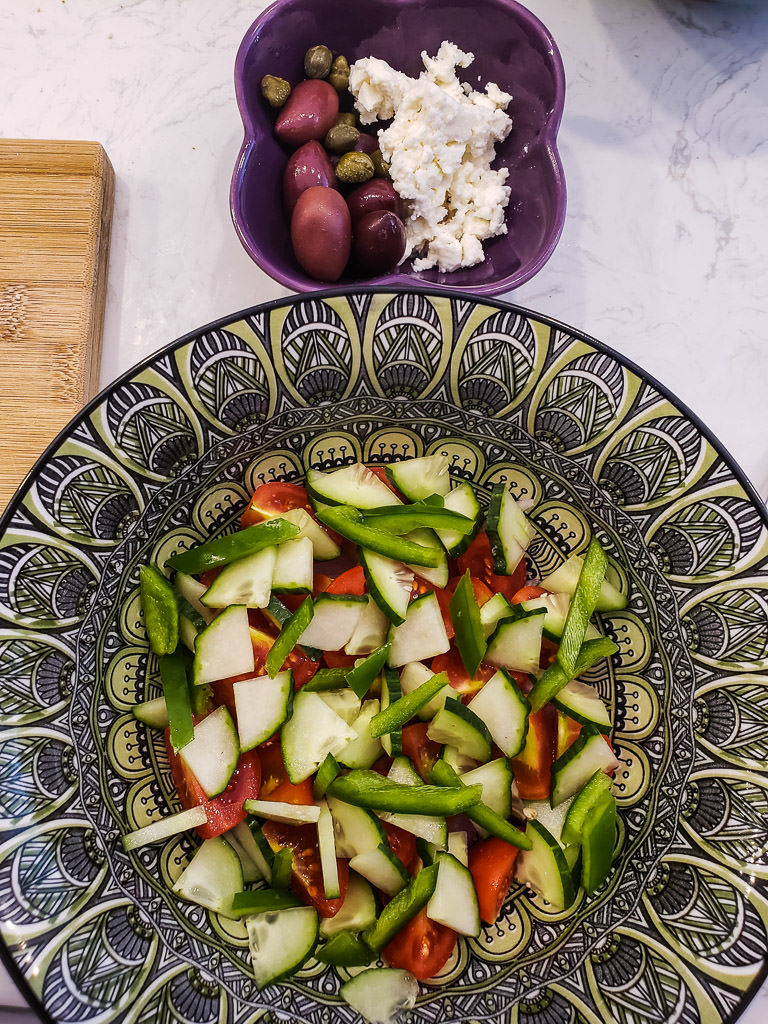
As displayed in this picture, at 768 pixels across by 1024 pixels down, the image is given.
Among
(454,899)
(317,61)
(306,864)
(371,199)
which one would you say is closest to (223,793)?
(306,864)

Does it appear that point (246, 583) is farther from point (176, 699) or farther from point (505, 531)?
point (505, 531)

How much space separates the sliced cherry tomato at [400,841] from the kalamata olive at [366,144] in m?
1.22

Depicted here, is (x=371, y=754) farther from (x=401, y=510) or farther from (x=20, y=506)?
(x=20, y=506)

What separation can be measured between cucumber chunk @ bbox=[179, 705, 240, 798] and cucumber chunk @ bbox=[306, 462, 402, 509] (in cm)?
38

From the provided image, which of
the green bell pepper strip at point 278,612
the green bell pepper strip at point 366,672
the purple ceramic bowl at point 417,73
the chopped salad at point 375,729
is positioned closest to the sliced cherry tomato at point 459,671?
the chopped salad at point 375,729

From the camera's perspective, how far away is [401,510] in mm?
1188

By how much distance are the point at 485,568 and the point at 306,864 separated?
0.56 m

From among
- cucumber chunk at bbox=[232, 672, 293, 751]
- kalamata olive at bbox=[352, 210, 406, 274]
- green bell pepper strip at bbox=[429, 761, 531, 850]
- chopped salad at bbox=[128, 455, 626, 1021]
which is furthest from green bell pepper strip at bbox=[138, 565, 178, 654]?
kalamata olive at bbox=[352, 210, 406, 274]

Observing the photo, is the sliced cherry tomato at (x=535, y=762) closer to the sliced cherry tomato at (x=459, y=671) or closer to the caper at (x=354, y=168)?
the sliced cherry tomato at (x=459, y=671)

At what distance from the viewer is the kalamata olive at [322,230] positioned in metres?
1.33

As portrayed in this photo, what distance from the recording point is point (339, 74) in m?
1.46

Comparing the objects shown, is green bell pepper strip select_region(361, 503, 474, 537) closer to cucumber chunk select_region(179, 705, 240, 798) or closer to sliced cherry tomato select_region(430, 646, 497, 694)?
sliced cherry tomato select_region(430, 646, 497, 694)

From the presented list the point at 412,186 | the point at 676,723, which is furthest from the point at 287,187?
the point at 676,723

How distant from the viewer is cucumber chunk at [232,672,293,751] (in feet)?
3.69
